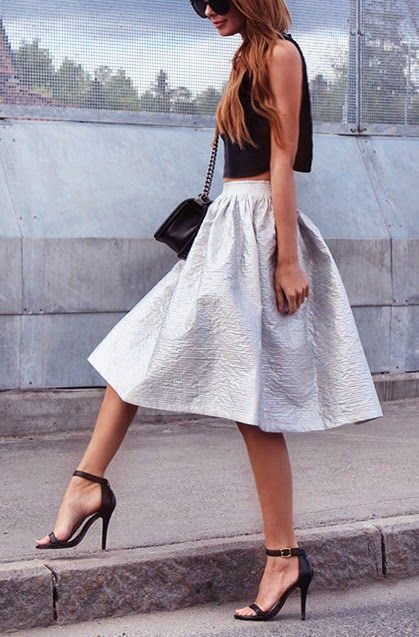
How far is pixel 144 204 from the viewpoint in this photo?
7.62 metres

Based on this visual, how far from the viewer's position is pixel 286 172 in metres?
4.18

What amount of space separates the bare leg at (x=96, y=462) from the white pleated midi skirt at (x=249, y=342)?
0.28ft

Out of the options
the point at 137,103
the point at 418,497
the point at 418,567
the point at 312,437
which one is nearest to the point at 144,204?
the point at 137,103

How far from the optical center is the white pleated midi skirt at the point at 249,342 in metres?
4.19

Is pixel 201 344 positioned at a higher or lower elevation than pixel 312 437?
higher

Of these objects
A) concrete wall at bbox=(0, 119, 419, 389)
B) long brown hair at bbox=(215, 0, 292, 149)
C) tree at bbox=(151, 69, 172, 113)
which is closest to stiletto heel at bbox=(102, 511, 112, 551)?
long brown hair at bbox=(215, 0, 292, 149)

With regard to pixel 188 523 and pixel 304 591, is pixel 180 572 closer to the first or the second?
pixel 304 591

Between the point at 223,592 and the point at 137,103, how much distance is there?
3.93m

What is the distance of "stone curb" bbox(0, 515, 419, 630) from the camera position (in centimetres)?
425

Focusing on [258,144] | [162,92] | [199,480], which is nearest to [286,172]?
[258,144]

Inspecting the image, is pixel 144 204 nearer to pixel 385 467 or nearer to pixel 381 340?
pixel 381 340

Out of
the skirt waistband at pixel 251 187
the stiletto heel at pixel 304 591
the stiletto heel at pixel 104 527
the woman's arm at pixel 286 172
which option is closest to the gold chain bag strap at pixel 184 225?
the skirt waistband at pixel 251 187

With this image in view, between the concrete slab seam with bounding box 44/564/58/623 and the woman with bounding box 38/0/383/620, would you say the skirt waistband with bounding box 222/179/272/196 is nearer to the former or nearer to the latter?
the woman with bounding box 38/0/383/620

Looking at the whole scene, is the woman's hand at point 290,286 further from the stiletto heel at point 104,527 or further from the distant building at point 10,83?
the distant building at point 10,83
